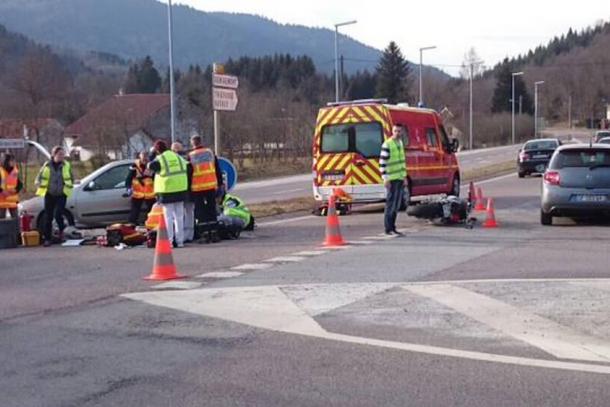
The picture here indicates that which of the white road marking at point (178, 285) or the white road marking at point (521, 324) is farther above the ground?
the white road marking at point (178, 285)

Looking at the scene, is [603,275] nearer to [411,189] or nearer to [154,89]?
[411,189]

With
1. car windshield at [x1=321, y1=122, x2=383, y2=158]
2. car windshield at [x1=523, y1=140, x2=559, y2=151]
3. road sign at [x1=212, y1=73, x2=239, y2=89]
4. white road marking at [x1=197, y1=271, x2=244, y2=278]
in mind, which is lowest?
white road marking at [x1=197, y1=271, x2=244, y2=278]

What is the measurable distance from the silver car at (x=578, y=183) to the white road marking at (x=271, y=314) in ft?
27.0

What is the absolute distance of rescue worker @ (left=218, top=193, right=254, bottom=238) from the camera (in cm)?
1620

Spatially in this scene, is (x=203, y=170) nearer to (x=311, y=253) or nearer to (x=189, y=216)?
(x=189, y=216)

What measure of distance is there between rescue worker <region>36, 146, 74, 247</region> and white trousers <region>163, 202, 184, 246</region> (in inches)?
103

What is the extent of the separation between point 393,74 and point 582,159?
95467mm

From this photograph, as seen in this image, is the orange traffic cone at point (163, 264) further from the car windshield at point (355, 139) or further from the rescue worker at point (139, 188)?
the car windshield at point (355, 139)

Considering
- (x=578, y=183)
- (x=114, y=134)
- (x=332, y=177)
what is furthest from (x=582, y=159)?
(x=114, y=134)

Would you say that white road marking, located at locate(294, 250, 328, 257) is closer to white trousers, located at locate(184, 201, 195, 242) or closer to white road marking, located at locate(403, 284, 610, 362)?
white trousers, located at locate(184, 201, 195, 242)

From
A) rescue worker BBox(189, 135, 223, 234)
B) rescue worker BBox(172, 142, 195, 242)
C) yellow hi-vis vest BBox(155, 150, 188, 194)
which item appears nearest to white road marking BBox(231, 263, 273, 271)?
yellow hi-vis vest BBox(155, 150, 188, 194)

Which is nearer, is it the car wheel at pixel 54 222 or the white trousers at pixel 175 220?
the white trousers at pixel 175 220

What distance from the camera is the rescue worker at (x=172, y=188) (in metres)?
15.1

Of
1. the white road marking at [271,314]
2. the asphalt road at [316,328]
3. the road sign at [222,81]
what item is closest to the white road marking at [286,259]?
the asphalt road at [316,328]
